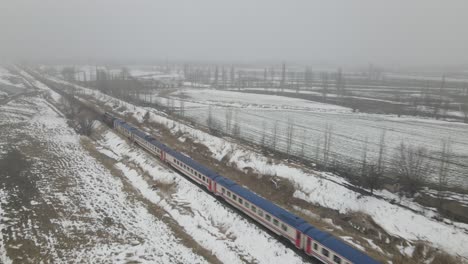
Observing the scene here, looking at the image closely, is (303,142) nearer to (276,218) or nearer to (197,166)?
(197,166)

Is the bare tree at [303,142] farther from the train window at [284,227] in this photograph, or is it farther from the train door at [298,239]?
the train door at [298,239]

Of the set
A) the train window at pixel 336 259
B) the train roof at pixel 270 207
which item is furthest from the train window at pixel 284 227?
the train window at pixel 336 259

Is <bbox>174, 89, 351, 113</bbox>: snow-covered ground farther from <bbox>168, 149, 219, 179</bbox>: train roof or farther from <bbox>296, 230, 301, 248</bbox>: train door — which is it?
<bbox>296, 230, 301, 248</bbox>: train door

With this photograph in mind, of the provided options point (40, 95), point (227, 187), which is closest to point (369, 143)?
point (227, 187)

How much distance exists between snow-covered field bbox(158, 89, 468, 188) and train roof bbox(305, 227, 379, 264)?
1620 cm

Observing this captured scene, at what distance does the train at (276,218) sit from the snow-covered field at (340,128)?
1329 centimetres

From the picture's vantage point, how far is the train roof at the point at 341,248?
1366 centimetres

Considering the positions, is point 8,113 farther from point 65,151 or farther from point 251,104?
point 251,104

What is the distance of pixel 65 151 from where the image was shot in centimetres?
3525

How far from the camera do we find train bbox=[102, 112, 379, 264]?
47.9 feet

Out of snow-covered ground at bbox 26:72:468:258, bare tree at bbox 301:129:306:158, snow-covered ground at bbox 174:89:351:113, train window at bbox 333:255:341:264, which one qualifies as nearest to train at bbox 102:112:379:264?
train window at bbox 333:255:341:264

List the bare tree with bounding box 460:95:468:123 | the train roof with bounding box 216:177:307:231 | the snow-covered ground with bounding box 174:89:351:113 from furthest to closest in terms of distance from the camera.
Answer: the snow-covered ground with bounding box 174:89:351:113 → the bare tree with bounding box 460:95:468:123 → the train roof with bounding box 216:177:307:231

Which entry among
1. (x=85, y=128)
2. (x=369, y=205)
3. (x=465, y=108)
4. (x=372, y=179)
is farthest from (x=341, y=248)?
(x=465, y=108)

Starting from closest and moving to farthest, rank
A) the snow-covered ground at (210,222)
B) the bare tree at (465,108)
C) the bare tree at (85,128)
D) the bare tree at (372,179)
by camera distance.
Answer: the snow-covered ground at (210,222) < the bare tree at (372,179) < the bare tree at (85,128) < the bare tree at (465,108)
